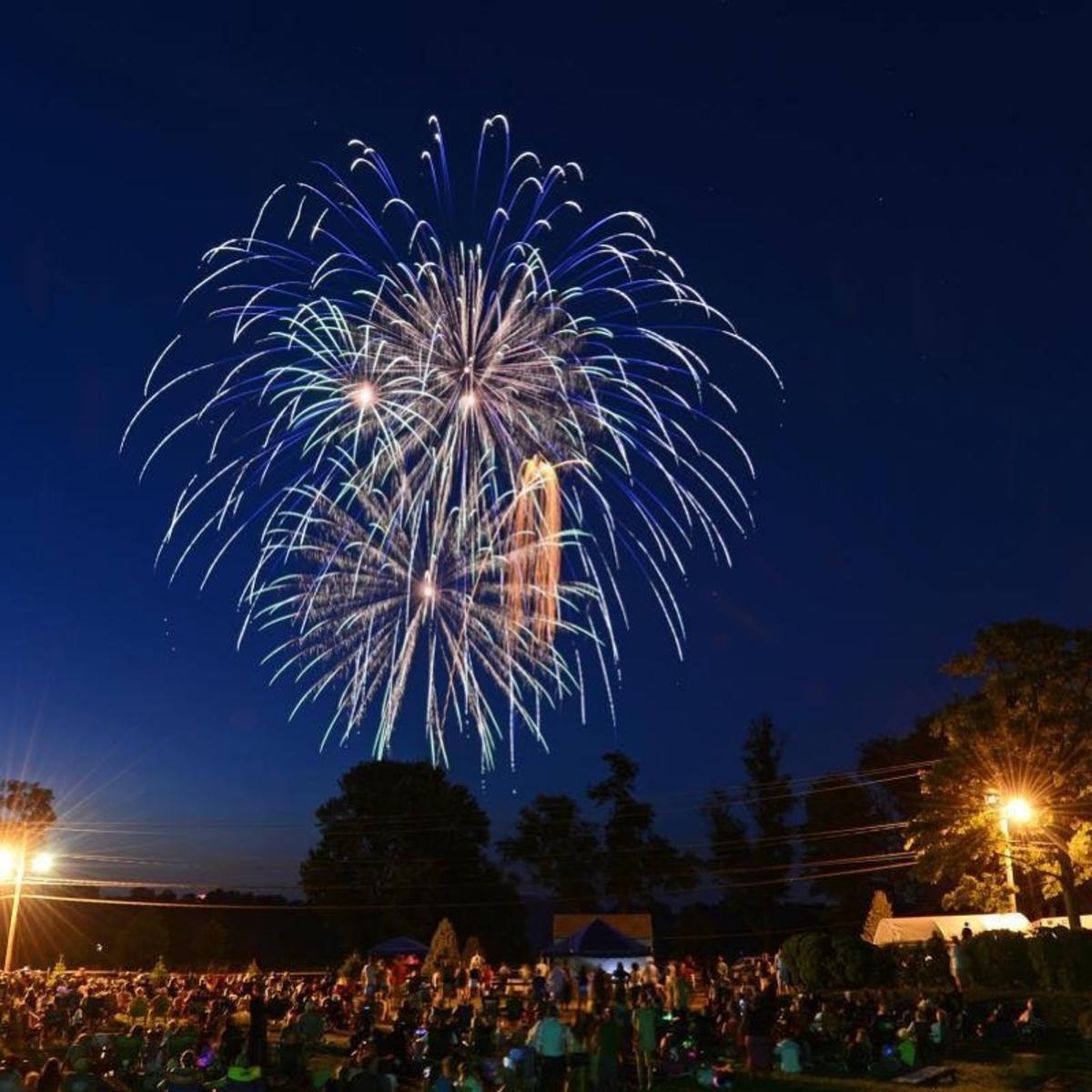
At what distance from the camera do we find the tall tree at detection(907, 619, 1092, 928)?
3378 cm

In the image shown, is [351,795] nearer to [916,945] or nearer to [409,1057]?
[916,945]

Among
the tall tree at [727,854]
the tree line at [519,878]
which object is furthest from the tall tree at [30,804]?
the tall tree at [727,854]

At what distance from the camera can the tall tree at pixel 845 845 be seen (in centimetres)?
6462

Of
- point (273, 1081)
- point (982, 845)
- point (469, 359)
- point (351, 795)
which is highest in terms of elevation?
point (469, 359)

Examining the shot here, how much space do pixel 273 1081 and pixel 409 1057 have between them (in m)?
2.35

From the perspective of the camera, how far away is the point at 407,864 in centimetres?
6366

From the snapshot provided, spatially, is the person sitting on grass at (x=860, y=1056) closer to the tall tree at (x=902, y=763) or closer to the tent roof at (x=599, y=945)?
the tent roof at (x=599, y=945)

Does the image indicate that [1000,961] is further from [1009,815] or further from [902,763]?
[902,763]

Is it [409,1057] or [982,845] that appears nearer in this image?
[409,1057]

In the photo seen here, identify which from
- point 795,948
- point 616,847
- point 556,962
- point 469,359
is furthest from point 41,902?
point 469,359

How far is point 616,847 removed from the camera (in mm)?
66312

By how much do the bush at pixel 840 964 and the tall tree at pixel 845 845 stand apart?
34887 mm

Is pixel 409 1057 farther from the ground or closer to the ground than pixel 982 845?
closer to the ground

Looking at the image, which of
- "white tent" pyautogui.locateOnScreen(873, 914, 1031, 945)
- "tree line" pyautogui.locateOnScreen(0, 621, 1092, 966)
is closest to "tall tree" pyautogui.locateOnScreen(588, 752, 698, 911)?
"tree line" pyautogui.locateOnScreen(0, 621, 1092, 966)
